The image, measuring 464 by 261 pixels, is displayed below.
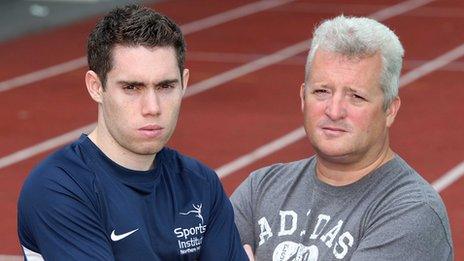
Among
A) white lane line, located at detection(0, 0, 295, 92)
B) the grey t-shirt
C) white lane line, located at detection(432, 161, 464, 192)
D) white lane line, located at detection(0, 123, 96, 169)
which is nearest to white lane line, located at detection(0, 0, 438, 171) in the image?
white lane line, located at detection(0, 123, 96, 169)

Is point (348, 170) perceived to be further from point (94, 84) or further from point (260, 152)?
point (260, 152)

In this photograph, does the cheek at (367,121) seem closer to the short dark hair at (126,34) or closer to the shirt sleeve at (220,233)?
the shirt sleeve at (220,233)

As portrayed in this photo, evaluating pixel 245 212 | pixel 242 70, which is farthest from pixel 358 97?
pixel 242 70

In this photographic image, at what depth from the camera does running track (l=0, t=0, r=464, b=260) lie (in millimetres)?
11250

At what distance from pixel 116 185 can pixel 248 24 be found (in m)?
14.5

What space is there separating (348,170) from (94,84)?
3.57 ft

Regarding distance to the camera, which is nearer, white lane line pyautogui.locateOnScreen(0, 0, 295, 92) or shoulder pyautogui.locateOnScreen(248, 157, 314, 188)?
shoulder pyautogui.locateOnScreen(248, 157, 314, 188)

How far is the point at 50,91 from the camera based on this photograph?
14.2 meters

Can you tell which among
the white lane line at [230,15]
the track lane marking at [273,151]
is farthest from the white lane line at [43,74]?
the track lane marking at [273,151]

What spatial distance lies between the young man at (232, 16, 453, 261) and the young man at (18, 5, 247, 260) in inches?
26.0

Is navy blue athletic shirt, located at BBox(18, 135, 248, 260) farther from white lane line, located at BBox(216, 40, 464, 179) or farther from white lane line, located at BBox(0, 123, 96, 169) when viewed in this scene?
white lane line, located at BBox(0, 123, 96, 169)

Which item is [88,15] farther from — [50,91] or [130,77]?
[130,77]

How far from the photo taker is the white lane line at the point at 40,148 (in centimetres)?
1142

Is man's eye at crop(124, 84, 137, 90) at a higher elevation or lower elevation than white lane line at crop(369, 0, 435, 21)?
higher
